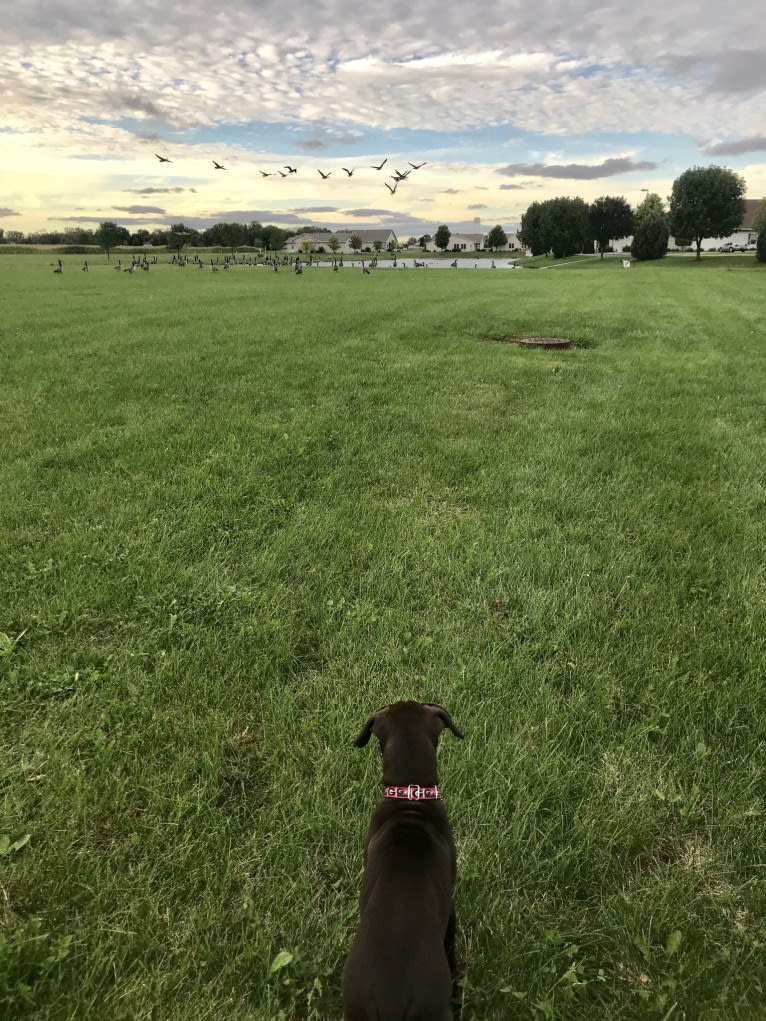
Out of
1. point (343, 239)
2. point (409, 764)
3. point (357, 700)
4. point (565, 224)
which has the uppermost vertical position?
point (343, 239)

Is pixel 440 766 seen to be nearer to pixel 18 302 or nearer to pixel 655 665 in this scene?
pixel 655 665

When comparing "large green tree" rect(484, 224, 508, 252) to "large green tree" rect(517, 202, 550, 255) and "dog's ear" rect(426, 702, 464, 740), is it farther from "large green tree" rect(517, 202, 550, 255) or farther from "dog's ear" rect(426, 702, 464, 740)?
"dog's ear" rect(426, 702, 464, 740)

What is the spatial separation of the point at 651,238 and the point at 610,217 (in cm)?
2814

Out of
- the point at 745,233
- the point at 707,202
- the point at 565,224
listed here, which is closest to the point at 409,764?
the point at 707,202

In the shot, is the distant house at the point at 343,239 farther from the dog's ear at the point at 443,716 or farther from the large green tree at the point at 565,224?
the dog's ear at the point at 443,716

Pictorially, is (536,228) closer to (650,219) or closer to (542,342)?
(650,219)

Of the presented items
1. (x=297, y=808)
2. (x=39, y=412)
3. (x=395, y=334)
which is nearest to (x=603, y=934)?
(x=297, y=808)

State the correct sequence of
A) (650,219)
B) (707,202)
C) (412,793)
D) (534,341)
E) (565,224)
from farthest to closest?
(565,224) → (650,219) → (707,202) → (534,341) → (412,793)

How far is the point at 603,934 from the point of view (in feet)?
7.59

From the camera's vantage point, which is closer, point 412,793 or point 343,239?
point 412,793

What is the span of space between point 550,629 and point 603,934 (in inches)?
76.1

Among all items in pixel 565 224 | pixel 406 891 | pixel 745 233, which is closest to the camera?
pixel 406 891

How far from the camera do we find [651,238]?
8525 centimetres

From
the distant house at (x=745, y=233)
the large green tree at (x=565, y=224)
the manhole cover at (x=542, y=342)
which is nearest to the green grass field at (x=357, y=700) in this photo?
the manhole cover at (x=542, y=342)
